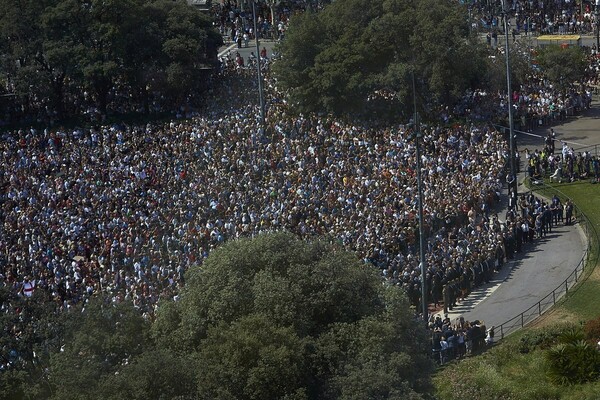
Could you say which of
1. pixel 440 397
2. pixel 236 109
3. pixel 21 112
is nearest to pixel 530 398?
pixel 440 397

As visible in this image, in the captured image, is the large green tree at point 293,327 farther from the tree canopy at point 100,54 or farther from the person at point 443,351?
the tree canopy at point 100,54

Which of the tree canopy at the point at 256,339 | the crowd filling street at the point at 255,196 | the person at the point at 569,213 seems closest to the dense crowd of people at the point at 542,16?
the crowd filling street at the point at 255,196

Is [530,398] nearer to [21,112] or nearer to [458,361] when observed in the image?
[458,361]

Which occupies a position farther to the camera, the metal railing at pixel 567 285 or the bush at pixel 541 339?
the metal railing at pixel 567 285

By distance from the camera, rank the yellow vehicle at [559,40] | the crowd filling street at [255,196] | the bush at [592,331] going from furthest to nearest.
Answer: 1. the yellow vehicle at [559,40]
2. the crowd filling street at [255,196]
3. the bush at [592,331]

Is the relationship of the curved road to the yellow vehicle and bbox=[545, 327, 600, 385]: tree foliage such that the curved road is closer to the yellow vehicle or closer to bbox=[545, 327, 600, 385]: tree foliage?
bbox=[545, 327, 600, 385]: tree foliage

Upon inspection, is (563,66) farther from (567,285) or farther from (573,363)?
(573,363)

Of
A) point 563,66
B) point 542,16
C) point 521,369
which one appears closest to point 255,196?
point 521,369
